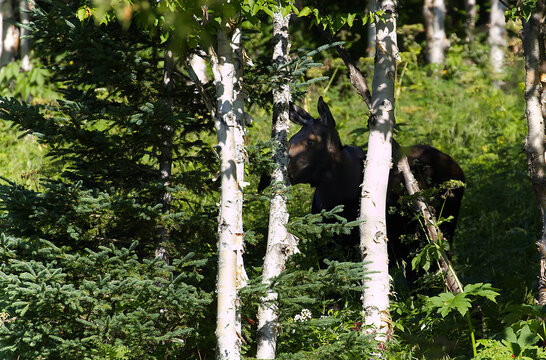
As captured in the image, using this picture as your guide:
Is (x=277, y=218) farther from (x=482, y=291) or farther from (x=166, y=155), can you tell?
(x=482, y=291)

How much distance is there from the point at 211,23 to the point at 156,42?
5.26ft

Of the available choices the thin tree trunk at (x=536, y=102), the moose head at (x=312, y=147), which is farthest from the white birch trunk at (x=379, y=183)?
the thin tree trunk at (x=536, y=102)

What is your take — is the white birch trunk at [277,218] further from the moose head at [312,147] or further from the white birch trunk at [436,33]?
the white birch trunk at [436,33]

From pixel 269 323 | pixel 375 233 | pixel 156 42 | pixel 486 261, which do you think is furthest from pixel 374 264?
pixel 486 261

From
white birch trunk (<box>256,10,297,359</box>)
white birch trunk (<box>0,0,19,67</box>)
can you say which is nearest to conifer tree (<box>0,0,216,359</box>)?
white birch trunk (<box>256,10,297,359</box>)

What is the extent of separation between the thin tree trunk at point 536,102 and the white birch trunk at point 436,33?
11.6m

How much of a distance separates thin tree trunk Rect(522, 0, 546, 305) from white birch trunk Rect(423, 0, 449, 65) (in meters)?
11.6

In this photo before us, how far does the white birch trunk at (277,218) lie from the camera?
583 centimetres

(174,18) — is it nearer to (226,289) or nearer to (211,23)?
(211,23)

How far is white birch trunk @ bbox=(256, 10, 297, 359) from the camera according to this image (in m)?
5.83

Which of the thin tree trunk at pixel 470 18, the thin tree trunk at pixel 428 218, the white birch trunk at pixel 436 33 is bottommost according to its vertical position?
the thin tree trunk at pixel 428 218

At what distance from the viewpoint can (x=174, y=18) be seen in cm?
440

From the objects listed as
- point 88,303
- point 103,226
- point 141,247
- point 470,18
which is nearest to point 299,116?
point 141,247

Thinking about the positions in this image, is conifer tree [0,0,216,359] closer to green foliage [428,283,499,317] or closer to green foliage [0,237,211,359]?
green foliage [0,237,211,359]
